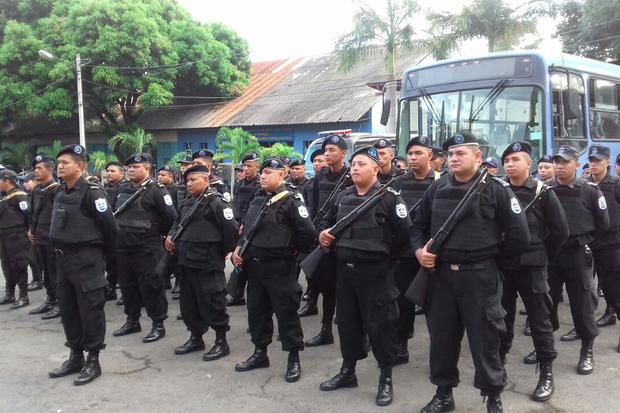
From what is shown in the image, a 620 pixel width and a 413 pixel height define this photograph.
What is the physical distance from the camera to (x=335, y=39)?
1797 centimetres

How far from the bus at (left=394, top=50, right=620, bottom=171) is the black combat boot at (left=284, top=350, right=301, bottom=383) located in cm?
418

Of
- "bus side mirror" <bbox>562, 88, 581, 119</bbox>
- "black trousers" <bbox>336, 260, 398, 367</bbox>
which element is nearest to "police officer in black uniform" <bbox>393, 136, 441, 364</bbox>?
"black trousers" <bbox>336, 260, 398, 367</bbox>

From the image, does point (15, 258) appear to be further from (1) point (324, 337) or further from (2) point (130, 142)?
(2) point (130, 142)

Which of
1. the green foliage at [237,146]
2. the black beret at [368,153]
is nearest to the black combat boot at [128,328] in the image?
the black beret at [368,153]

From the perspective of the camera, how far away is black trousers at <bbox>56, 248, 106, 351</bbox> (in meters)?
4.80

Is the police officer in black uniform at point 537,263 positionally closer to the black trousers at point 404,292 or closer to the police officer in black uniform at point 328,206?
the black trousers at point 404,292

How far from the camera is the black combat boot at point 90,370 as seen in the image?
15.7 ft

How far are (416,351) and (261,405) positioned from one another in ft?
5.84

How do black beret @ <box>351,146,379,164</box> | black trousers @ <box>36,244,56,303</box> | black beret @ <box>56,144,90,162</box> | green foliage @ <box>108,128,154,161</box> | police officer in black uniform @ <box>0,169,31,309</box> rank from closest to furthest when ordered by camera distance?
1. black beret @ <box>351,146,379,164</box>
2. black beret @ <box>56,144,90,162</box>
3. black trousers @ <box>36,244,56,303</box>
4. police officer in black uniform @ <box>0,169,31,309</box>
5. green foliage @ <box>108,128,154,161</box>

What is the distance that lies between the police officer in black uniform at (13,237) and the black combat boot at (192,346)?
3.35 m

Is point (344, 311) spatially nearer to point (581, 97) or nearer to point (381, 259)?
point (381, 259)

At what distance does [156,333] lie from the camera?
6031 mm

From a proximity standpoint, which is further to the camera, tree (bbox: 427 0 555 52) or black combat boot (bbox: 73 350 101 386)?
tree (bbox: 427 0 555 52)

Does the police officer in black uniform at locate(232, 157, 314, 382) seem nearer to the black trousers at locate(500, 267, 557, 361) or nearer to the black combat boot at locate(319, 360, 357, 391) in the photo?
the black combat boot at locate(319, 360, 357, 391)
